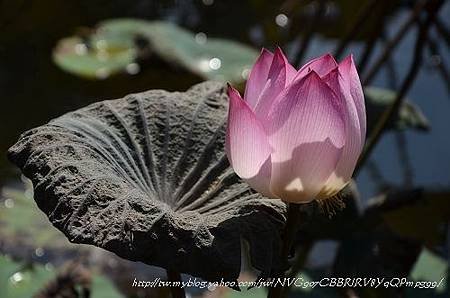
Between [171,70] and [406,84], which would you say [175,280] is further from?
[171,70]

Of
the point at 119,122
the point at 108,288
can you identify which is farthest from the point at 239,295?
the point at 119,122

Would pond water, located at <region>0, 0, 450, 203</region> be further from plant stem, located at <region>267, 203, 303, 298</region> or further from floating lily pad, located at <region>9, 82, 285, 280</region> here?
plant stem, located at <region>267, 203, 303, 298</region>

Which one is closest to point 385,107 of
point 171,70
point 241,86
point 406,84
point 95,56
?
point 406,84

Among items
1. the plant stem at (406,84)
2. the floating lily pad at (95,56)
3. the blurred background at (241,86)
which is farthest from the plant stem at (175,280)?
the floating lily pad at (95,56)

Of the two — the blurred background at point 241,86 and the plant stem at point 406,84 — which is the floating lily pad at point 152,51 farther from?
the plant stem at point 406,84

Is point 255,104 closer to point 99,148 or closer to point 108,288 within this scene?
point 99,148

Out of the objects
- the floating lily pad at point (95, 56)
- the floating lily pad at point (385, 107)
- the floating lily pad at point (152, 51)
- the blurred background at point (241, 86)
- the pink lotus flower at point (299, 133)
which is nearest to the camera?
the pink lotus flower at point (299, 133)
